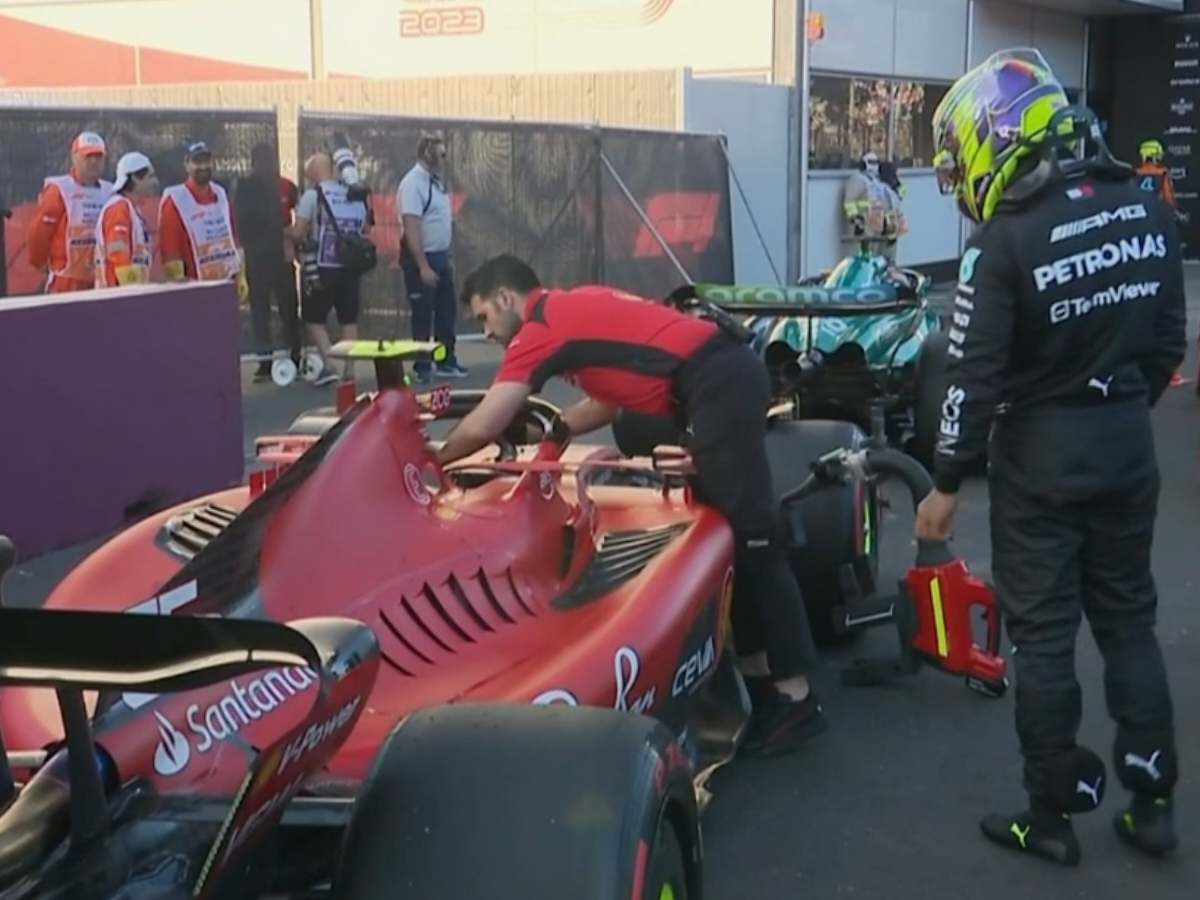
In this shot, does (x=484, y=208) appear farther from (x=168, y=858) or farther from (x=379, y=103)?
(x=168, y=858)

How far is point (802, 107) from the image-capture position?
64.0ft

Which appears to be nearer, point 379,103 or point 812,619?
point 812,619

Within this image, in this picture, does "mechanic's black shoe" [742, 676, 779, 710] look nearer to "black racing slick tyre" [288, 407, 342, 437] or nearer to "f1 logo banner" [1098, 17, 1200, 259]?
"black racing slick tyre" [288, 407, 342, 437]

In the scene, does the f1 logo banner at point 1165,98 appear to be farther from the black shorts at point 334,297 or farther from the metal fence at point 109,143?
the metal fence at point 109,143

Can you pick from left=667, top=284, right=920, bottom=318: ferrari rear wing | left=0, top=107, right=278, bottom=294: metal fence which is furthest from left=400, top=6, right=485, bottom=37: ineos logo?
left=667, top=284, right=920, bottom=318: ferrari rear wing

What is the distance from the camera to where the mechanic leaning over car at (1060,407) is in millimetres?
3734

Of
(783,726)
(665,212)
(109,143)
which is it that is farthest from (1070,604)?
(665,212)

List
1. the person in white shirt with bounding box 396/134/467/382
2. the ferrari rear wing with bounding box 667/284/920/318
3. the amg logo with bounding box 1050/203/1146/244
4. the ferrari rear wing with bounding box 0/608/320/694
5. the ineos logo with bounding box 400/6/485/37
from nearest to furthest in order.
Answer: the ferrari rear wing with bounding box 0/608/320/694
the amg logo with bounding box 1050/203/1146/244
the ferrari rear wing with bounding box 667/284/920/318
the person in white shirt with bounding box 396/134/467/382
the ineos logo with bounding box 400/6/485/37

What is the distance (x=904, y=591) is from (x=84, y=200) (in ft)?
22.5

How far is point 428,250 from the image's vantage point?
505 inches

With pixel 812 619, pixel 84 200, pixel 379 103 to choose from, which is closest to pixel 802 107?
pixel 379 103

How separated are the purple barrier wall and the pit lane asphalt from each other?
0.80 metres

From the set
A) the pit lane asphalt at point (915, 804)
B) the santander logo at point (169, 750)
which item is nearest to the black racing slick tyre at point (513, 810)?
the santander logo at point (169, 750)

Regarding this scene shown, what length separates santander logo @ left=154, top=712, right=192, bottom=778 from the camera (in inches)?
97.0
